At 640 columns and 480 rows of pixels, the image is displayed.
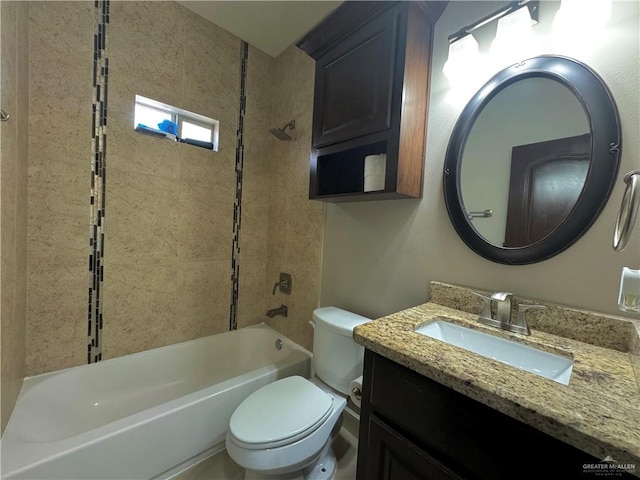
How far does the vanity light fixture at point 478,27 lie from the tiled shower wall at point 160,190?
950 mm

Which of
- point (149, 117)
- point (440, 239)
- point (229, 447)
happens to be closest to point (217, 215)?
point (149, 117)

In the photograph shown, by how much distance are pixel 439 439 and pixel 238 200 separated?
5.92 feet

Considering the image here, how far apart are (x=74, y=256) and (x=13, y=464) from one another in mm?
889

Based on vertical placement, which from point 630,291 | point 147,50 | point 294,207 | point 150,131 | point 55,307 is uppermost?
point 147,50

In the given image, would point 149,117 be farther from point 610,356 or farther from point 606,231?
point 610,356

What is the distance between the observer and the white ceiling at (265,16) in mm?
1472

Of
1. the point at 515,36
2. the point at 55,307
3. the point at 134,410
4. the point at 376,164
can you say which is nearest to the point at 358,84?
the point at 376,164

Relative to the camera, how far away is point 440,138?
1059 mm

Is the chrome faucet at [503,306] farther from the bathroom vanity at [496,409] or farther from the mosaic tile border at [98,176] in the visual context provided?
the mosaic tile border at [98,176]

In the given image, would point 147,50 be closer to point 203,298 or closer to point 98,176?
point 98,176

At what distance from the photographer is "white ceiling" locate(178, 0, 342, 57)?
4.83 feet

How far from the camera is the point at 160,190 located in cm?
157

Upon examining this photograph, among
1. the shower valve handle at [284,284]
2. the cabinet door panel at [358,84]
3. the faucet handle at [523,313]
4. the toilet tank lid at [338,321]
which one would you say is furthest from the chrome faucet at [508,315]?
the shower valve handle at [284,284]

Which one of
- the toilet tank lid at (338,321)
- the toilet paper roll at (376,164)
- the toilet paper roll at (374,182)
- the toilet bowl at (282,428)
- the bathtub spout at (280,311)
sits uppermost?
the toilet paper roll at (376,164)
